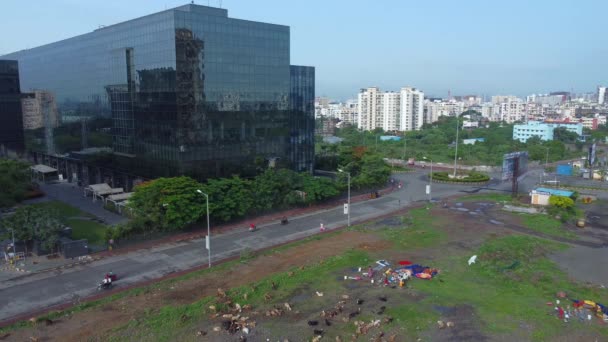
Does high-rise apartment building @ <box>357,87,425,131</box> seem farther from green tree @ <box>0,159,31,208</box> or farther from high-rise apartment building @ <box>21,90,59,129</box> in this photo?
green tree @ <box>0,159,31,208</box>

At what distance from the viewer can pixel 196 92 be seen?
51375 millimetres

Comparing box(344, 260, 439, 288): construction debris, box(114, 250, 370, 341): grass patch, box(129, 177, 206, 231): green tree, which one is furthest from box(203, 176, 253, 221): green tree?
box(344, 260, 439, 288): construction debris

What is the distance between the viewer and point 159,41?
169 ft

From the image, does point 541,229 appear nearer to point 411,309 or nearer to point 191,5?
point 411,309

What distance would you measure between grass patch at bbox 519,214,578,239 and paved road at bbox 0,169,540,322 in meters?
15.0

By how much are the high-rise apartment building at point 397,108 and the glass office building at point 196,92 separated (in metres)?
127

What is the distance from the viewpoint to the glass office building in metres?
51.0

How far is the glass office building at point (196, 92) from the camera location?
167 ft

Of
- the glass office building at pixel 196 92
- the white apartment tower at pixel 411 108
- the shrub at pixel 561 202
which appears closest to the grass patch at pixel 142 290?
the glass office building at pixel 196 92

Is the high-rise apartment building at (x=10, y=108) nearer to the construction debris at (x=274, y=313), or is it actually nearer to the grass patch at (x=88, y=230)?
the grass patch at (x=88, y=230)

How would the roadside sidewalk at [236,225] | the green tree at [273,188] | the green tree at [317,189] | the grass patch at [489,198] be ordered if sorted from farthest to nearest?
the grass patch at [489,198] → the green tree at [317,189] → the green tree at [273,188] → the roadside sidewalk at [236,225]

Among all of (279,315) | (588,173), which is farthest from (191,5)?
(588,173)

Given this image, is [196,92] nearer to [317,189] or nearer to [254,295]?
[317,189]

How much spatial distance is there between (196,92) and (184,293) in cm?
2795
